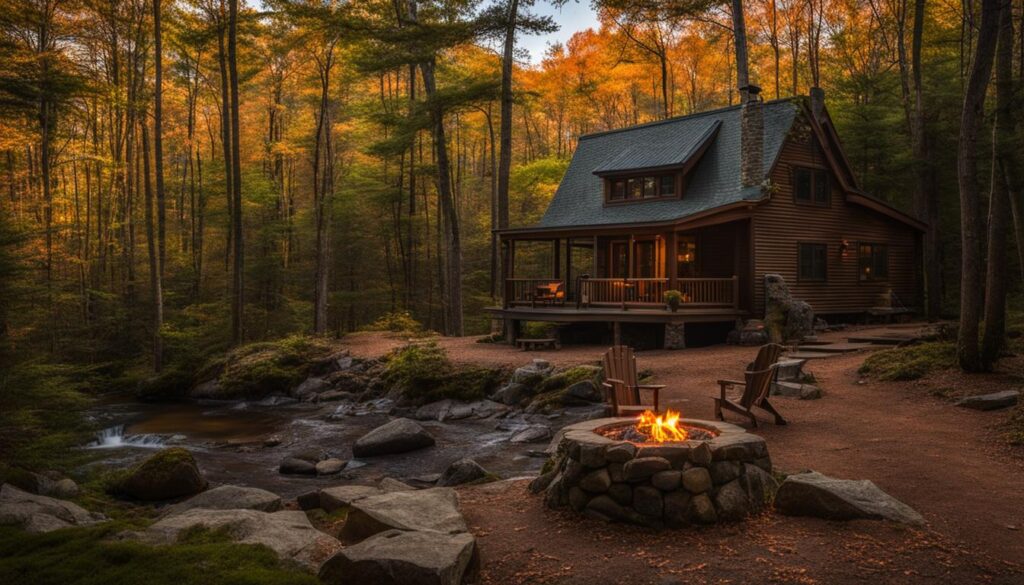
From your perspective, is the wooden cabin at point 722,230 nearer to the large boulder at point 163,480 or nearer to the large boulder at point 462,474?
the large boulder at point 462,474

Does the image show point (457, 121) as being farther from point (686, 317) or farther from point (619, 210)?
point (686, 317)

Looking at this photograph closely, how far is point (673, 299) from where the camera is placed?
1683cm

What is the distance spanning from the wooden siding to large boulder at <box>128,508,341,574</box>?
16.2 metres

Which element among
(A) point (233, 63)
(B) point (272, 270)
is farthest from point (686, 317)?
(B) point (272, 270)

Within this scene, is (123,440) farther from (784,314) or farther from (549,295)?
(784,314)

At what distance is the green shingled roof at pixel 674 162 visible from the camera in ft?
64.3

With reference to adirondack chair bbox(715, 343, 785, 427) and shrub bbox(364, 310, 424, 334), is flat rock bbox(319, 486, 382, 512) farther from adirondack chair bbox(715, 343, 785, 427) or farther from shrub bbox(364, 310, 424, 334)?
shrub bbox(364, 310, 424, 334)

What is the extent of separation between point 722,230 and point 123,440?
17.5m

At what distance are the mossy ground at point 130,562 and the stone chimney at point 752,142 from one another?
18.1 metres

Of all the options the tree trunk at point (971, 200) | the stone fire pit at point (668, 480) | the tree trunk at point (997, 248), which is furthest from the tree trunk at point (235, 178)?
the tree trunk at point (997, 248)

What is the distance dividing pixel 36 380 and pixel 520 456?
6.50m

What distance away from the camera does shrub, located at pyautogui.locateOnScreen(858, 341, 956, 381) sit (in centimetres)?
1133

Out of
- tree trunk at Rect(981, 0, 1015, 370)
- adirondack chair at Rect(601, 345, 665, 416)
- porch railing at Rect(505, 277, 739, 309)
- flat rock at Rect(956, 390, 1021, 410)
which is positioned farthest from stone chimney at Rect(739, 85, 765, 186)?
adirondack chair at Rect(601, 345, 665, 416)

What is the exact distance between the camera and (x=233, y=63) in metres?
19.5
